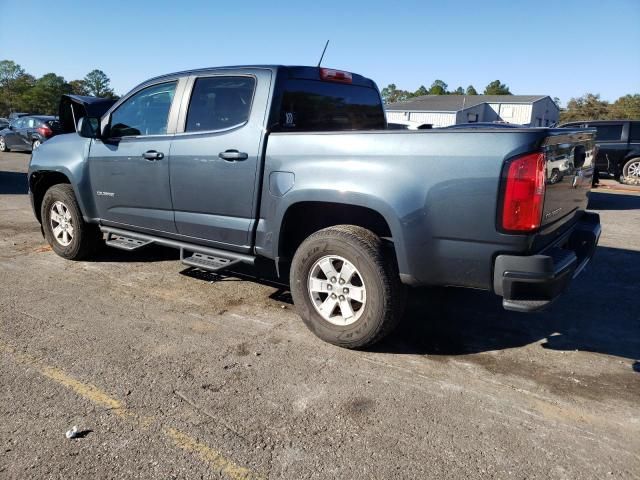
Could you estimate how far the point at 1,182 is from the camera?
11.9m

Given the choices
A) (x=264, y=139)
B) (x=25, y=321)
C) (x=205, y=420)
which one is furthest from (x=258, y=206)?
(x=25, y=321)

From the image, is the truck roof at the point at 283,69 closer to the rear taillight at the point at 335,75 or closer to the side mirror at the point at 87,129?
the rear taillight at the point at 335,75

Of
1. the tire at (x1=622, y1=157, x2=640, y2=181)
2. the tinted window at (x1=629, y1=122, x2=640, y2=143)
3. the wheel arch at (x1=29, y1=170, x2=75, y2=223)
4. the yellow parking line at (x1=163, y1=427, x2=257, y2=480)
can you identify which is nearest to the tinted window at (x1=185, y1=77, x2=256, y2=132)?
the wheel arch at (x1=29, y1=170, x2=75, y2=223)

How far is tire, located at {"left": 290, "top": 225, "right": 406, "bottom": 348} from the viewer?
3281 millimetres

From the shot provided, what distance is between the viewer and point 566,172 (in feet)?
10.6

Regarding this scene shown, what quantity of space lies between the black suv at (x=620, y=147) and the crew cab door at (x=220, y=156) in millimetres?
12724

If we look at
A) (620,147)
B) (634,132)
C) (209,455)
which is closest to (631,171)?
(620,147)

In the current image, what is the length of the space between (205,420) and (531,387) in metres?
1.92

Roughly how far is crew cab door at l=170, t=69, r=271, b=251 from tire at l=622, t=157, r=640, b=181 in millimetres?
13768

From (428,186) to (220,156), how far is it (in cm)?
175

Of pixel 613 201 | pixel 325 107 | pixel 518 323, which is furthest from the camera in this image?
pixel 613 201

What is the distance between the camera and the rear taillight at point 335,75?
14.3 ft

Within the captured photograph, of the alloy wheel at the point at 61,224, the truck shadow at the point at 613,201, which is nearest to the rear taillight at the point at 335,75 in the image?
the alloy wheel at the point at 61,224

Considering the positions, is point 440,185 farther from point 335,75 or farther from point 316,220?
point 335,75
